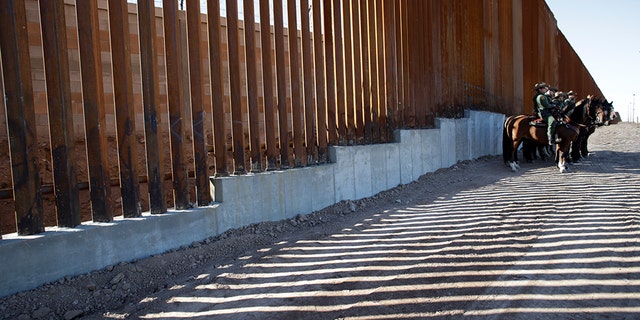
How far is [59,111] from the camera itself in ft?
12.9

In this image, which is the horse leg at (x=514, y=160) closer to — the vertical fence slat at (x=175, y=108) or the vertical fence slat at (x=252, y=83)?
the vertical fence slat at (x=252, y=83)

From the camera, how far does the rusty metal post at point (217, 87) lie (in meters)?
5.22

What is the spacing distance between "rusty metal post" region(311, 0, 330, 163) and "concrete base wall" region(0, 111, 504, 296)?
7.6 inches

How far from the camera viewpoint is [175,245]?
467cm

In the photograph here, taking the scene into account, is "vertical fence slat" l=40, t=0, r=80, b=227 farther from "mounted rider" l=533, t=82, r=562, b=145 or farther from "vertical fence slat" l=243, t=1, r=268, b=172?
"mounted rider" l=533, t=82, r=562, b=145

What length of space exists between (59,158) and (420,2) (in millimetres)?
8122

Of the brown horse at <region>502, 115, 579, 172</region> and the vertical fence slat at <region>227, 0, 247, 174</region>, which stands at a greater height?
the vertical fence slat at <region>227, 0, 247, 174</region>

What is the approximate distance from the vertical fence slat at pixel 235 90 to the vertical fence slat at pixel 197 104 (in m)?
0.48

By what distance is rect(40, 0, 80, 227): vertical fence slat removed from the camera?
12.8 feet

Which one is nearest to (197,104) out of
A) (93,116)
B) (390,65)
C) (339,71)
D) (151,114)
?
(151,114)

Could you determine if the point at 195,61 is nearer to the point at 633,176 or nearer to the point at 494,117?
the point at 633,176

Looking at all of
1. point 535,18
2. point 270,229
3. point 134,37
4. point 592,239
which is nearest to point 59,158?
point 270,229

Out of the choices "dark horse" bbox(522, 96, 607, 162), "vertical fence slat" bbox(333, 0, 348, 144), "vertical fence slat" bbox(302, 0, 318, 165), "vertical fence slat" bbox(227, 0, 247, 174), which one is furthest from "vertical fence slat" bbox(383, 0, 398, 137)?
"dark horse" bbox(522, 96, 607, 162)

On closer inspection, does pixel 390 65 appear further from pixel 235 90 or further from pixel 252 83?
pixel 235 90
